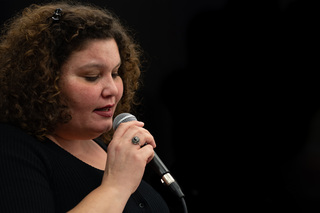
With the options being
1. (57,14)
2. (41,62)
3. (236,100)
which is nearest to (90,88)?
(41,62)

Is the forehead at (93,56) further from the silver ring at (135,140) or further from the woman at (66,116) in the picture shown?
the silver ring at (135,140)

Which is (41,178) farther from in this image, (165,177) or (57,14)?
(57,14)

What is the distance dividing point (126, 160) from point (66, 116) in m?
0.26

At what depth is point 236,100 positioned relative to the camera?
7.77 ft

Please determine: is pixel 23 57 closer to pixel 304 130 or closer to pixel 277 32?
pixel 277 32

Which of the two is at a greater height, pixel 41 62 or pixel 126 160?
pixel 41 62

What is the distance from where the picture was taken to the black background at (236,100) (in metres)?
2.29

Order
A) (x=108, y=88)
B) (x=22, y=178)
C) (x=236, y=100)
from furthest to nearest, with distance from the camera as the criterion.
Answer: (x=236, y=100) < (x=108, y=88) < (x=22, y=178)

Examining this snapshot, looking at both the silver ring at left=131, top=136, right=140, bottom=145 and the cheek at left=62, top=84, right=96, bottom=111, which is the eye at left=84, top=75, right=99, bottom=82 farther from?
the silver ring at left=131, top=136, right=140, bottom=145

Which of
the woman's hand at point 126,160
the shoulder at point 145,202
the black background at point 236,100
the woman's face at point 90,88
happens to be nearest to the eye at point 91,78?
the woman's face at point 90,88

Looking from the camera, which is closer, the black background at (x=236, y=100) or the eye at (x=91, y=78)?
the eye at (x=91, y=78)

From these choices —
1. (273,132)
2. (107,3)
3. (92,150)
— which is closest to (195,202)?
(273,132)

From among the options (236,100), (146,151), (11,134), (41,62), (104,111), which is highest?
(41,62)

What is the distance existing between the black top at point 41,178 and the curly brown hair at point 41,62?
0.08 meters
